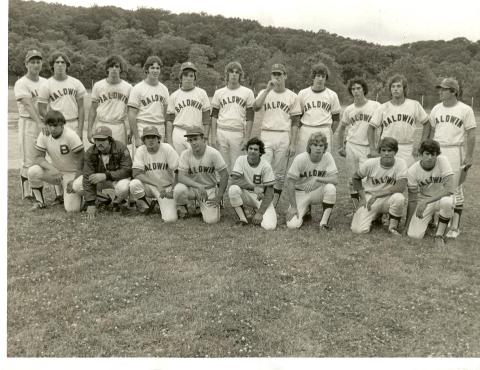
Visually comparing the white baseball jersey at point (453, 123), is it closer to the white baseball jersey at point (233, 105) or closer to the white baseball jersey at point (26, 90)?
the white baseball jersey at point (233, 105)

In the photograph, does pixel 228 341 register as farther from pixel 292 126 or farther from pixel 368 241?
pixel 292 126

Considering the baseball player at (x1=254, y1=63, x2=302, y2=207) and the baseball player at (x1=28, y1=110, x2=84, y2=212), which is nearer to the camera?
the baseball player at (x1=28, y1=110, x2=84, y2=212)

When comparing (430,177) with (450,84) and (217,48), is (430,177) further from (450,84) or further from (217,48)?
(217,48)

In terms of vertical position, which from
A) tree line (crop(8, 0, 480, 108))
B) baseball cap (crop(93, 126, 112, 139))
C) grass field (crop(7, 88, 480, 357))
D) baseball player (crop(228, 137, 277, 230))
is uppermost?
tree line (crop(8, 0, 480, 108))

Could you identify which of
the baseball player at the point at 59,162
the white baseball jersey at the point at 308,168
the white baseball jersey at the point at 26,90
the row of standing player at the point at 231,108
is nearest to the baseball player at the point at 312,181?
the white baseball jersey at the point at 308,168

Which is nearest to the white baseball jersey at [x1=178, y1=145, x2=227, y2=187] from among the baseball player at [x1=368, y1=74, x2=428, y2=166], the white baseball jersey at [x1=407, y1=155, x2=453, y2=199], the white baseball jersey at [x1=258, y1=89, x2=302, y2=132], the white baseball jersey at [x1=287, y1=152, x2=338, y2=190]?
the white baseball jersey at [x1=287, y1=152, x2=338, y2=190]

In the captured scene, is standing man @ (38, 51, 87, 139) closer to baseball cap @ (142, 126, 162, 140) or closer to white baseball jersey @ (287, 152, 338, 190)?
baseball cap @ (142, 126, 162, 140)

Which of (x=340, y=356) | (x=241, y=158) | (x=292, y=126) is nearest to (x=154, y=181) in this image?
(x=241, y=158)
